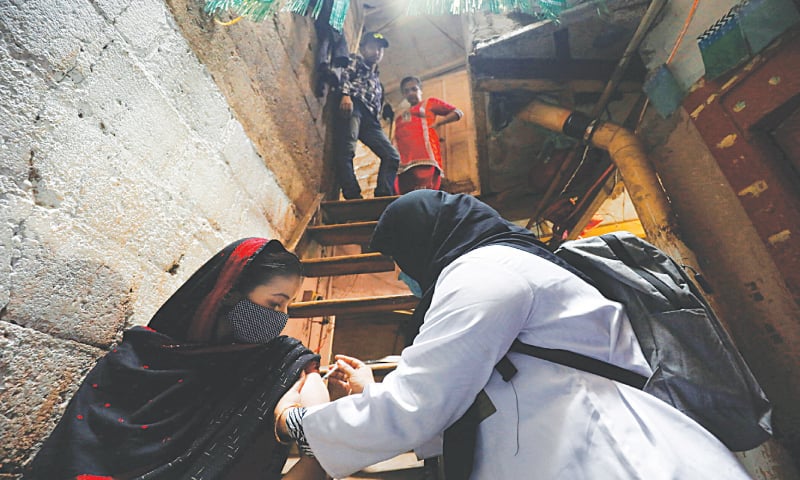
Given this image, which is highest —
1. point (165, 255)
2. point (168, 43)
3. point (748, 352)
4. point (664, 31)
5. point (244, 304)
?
point (664, 31)

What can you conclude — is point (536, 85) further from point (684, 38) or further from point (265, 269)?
point (265, 269)

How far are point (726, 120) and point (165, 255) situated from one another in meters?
3.43

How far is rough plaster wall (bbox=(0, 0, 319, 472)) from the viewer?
1.13m

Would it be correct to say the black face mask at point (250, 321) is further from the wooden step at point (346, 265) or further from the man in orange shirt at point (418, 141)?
the man in orange shirt at point (418, 141)

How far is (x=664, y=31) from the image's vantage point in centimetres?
283

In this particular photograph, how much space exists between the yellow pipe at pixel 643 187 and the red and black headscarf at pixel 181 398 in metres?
2.62

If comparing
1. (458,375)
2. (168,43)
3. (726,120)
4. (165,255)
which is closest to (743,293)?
(726,120)

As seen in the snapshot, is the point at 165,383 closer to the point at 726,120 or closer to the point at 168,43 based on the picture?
the point at 168,43

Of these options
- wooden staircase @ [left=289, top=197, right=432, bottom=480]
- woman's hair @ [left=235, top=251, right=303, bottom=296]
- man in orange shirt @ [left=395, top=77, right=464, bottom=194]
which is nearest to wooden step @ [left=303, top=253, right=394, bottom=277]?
wooden staircase @ [left=289, top=197, right=432, bottom=480]

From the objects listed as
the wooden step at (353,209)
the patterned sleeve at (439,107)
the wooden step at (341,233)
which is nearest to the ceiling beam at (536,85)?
the patterned sleeve at (439,107)

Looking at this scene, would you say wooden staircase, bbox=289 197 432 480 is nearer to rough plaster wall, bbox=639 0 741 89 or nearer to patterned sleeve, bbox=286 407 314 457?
patterned sleeve, bbox=286 407 314 457

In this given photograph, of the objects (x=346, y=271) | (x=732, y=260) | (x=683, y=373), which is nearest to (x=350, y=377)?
(x=683, y=373)

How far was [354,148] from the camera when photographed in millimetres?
4094

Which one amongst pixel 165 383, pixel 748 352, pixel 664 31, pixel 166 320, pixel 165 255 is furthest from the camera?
pixel 664 31
